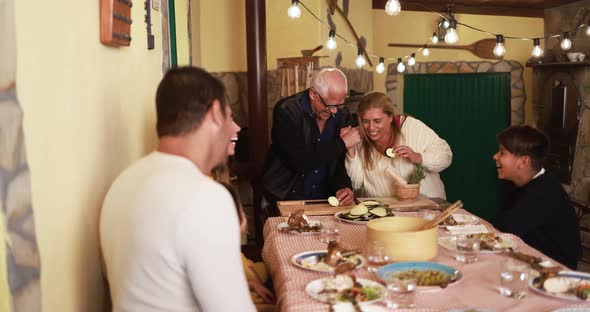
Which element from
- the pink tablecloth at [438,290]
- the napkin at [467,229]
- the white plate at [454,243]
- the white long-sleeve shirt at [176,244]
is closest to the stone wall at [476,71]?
the napkin at [467,229]

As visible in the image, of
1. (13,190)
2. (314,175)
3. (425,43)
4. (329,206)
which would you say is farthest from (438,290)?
(425,43)

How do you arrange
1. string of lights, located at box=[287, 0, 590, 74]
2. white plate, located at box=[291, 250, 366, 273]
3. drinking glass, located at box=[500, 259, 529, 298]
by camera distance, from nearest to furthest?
drinking glass, located at box=[500, 259, 529, 298]
white plate, located at box=[291, 250, 366, 273]
string of lights, located at box=[287, 0, 590, 74]

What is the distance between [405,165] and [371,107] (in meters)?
0.41

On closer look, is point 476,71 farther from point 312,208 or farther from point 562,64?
point 312,208

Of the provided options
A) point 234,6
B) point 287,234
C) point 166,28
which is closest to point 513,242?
point 287,234

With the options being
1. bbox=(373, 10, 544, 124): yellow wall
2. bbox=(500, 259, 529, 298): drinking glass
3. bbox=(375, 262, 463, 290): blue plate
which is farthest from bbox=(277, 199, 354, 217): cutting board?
bbox=(373, 10, 544, 124): yellow wall

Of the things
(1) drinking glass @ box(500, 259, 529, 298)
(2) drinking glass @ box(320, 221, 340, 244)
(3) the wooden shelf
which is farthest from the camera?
(3) the wooden shelf

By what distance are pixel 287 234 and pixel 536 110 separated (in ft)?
17.6

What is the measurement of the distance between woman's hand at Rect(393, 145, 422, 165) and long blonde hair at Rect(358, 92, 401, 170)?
0.61 feet

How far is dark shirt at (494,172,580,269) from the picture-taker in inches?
106

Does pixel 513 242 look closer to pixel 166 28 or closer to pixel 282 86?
pixel 166 28

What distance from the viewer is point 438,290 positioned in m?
1.85

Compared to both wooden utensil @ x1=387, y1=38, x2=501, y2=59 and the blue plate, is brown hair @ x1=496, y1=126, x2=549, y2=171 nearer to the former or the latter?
the blue plate

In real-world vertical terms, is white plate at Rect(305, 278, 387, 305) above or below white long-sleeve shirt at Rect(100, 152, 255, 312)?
below
